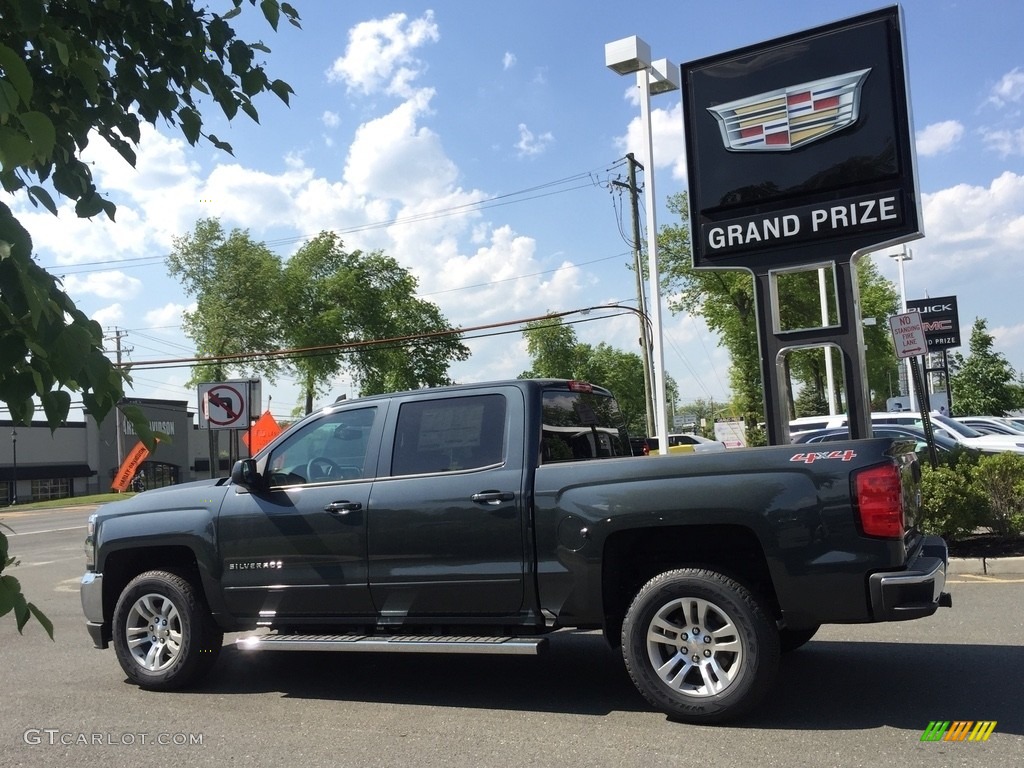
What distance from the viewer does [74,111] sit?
3.46 meters

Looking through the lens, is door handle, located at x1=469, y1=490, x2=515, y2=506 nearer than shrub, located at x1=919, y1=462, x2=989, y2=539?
Yes

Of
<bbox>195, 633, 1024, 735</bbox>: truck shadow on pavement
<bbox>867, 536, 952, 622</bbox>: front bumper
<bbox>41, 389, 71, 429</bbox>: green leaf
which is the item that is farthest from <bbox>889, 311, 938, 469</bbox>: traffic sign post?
<bbox>41, 389, 71, 429</bbox>: green leaf

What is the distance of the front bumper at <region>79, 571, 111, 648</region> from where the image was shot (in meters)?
6.37

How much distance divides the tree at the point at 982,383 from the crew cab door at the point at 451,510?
188 ft

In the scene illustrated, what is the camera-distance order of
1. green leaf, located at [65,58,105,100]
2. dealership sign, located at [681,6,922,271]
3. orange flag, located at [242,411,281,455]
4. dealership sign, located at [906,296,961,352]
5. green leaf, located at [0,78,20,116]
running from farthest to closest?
dealership sign, located at [906,296,961,352] < orange flag, located at [242,411,281,455] < dealership sign, located at [681,6,922,271] < green leaf, located at [65,58,105,100] < green leaf, located at [0,78,20,116]

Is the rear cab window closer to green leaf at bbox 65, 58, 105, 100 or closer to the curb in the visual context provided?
green leaf at bbox 65, 58, 105, 100

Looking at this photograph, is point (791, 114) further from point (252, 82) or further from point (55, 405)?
point (55, 405)

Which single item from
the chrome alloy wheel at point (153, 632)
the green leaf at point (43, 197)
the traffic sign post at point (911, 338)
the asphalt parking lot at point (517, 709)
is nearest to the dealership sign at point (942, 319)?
the traffic sign post at point (911, 338)

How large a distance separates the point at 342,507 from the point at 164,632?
1.63 m

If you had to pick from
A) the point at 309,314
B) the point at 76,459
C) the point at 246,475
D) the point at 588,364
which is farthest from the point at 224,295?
the point at 588,364

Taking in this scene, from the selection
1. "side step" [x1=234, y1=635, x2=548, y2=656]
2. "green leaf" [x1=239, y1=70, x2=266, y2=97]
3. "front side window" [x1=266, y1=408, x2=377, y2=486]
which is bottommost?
"side step" [x1=234, y1=635, x2=548, y2=656]

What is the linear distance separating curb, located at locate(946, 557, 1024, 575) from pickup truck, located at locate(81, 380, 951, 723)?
171 inches

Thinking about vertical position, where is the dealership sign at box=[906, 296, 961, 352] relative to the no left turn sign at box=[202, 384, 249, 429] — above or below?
above

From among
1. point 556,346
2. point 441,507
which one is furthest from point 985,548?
point 556,346
